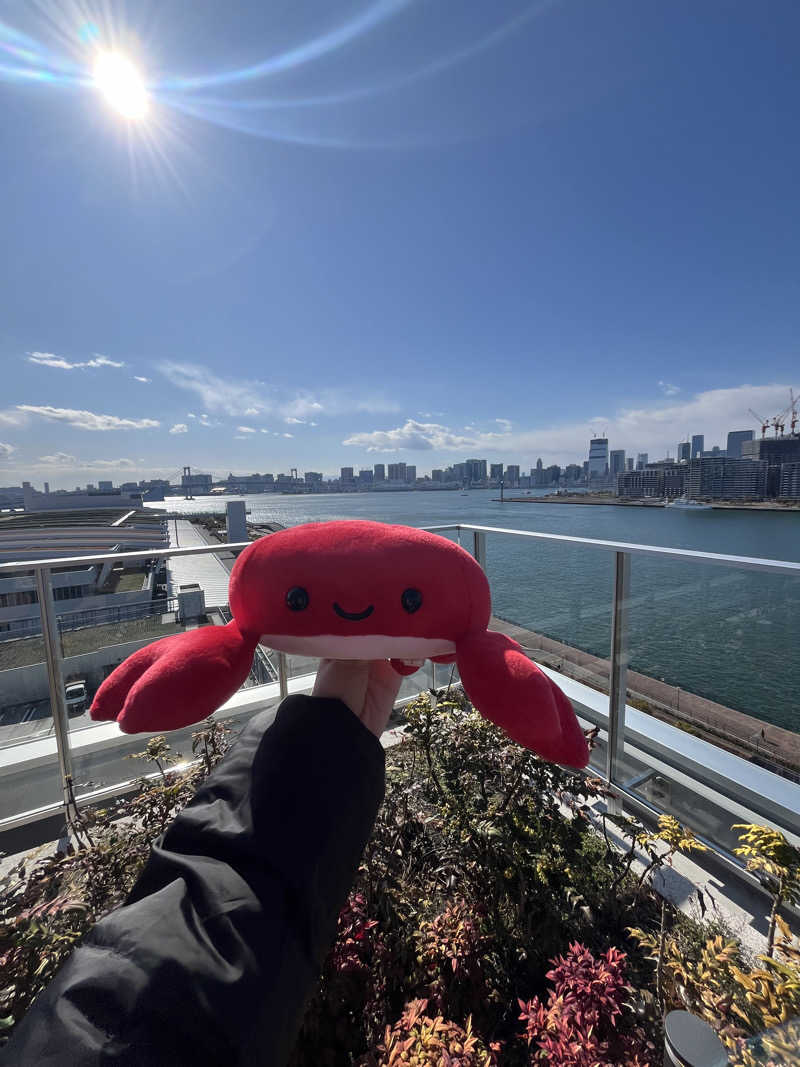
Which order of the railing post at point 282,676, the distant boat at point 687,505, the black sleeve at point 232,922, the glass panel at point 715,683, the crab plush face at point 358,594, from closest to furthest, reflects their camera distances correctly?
the black sleeve at point 232,922 → the crab plush face at point 358,594 → the glass panel at point 715,683 → the railing post at point 282,676 → the distant boat at point 687,505

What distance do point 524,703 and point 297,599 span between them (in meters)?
0.50

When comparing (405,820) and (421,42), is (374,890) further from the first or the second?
(421,42)

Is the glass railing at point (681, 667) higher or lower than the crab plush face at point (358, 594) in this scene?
lower

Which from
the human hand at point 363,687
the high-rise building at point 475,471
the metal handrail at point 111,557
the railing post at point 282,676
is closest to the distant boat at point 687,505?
→ the railing post at point 282,676

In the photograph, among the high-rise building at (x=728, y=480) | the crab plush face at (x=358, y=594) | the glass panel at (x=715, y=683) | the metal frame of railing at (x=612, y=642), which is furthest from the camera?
the high-rise building at (x=728, y=480)

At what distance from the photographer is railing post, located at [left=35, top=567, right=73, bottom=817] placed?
7.23 feet

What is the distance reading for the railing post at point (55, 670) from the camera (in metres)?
2.20

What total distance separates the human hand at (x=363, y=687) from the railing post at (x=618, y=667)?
1.64m

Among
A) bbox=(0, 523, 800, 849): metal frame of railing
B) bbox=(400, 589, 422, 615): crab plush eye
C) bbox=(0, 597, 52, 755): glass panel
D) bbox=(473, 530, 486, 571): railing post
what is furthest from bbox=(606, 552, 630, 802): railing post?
bbox=(0, 597, 52, 755): glass panel

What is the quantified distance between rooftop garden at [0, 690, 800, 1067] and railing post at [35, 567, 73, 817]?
87cm

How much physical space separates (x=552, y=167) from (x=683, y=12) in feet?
7.91

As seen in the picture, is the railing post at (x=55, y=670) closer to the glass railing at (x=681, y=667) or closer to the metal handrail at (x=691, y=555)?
the metal handrail at (x=691, y=555)

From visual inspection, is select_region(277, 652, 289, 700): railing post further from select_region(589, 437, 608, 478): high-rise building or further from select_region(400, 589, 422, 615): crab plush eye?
select_region(589, 437, 608, 478): high-rise building

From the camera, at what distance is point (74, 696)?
89.0 inches
